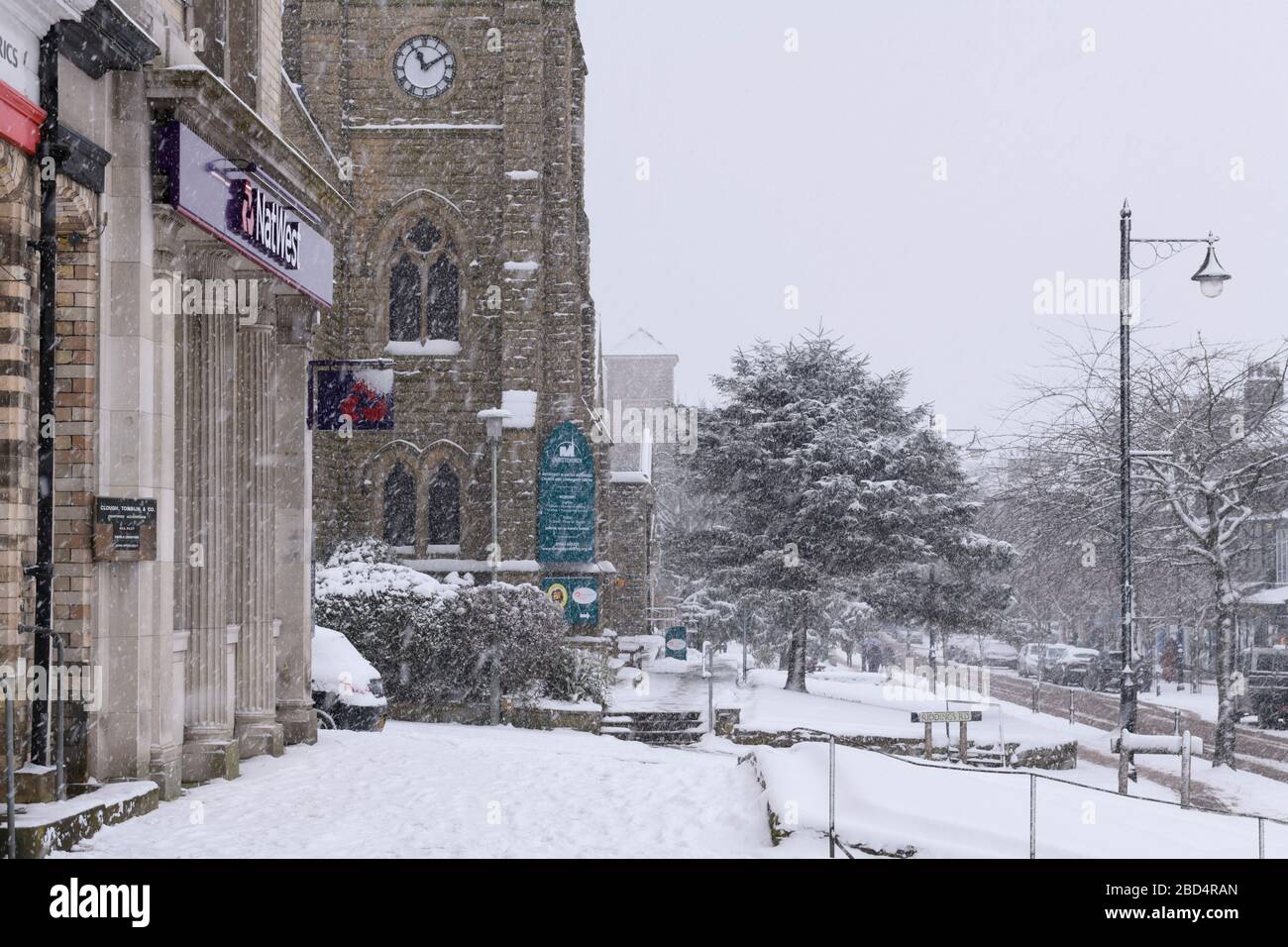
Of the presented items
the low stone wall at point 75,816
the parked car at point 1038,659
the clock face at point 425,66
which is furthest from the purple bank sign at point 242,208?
the parked car at point 1038,659

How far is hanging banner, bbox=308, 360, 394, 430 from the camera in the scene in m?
16.1

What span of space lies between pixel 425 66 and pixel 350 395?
69.8ft

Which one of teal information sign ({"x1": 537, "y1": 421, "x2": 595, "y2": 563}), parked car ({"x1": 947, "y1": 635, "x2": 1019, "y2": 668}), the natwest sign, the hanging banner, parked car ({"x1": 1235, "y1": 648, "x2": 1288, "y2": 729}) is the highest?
the natwest sign

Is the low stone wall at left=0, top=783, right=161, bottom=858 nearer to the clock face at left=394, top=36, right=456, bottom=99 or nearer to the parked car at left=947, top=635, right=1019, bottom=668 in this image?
the clock face at left=394, top=36, right=456, bottom=99

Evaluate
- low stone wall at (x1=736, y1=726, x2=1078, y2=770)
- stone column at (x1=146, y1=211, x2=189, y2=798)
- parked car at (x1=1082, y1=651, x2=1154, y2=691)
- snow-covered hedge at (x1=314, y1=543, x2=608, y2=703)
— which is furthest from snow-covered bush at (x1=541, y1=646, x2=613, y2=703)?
parked car at (x1=1082, y1=651, x2=1154, y2=691)

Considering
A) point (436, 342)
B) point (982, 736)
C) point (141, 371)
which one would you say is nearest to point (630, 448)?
point (436, 342)

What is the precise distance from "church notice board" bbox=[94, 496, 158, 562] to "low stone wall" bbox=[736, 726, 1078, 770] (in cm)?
1502

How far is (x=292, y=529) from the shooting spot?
15867mm

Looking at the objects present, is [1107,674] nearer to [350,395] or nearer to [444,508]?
[444,508]

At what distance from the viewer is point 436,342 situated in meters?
34.8

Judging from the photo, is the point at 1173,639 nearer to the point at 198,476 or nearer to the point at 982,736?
the point at 982,736

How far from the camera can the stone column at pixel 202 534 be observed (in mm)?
12867

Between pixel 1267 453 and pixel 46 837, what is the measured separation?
72.9 feet

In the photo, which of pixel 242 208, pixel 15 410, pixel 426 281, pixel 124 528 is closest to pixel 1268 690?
pixel 426 281
